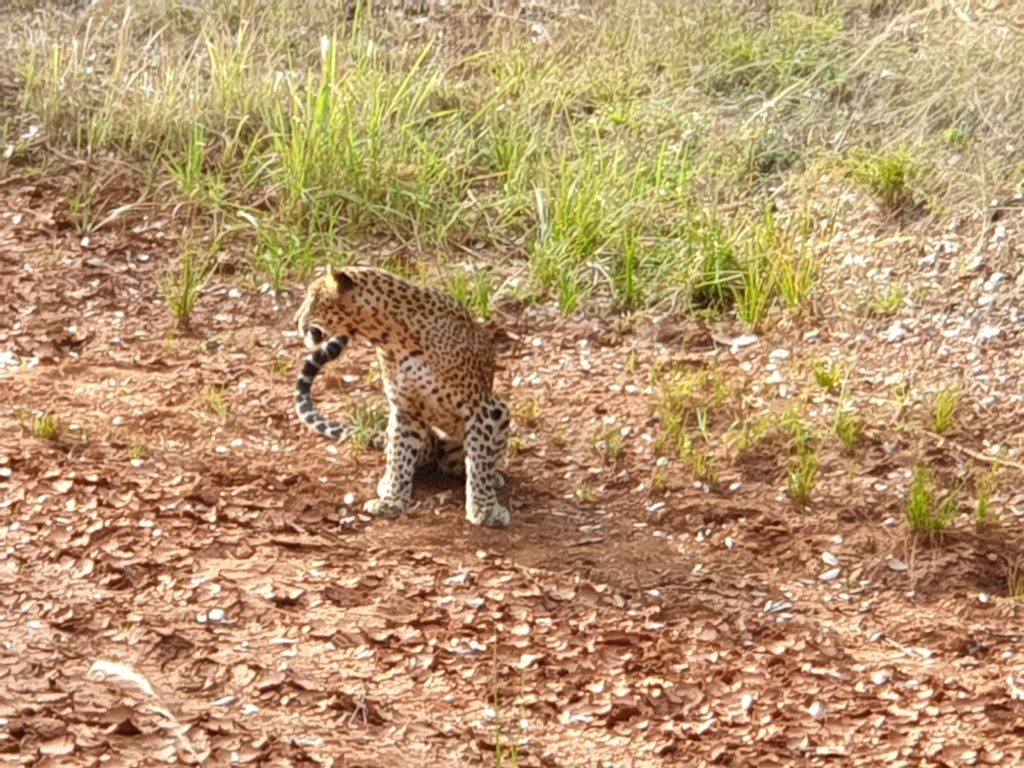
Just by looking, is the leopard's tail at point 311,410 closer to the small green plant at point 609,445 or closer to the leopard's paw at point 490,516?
the leopard's paw at point 490,516

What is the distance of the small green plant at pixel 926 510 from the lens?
6461 millimetres

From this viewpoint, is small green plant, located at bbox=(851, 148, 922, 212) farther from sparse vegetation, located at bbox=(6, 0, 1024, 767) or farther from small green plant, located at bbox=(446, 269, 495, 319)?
small green plant, located at bbox=(446, 269, 495, 319)

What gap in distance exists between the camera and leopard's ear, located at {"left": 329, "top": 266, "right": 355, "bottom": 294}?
649 cm

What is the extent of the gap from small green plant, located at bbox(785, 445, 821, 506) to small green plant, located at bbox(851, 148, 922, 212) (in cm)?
209

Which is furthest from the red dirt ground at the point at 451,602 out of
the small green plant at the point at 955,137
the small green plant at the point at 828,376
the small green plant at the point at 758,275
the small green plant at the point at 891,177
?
the small green plant at the point at 955,137

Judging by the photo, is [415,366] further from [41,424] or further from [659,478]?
[41,424]

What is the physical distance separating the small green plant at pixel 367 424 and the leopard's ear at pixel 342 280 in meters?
0.79

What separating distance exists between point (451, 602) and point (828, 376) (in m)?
2.21

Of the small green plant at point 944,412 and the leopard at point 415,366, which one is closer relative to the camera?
the leopard at point 415,366

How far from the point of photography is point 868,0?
10195mm

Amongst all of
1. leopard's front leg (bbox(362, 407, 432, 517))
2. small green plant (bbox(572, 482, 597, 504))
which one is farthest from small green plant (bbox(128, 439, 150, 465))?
small green plant (bbox(572, 482, 597, 504))

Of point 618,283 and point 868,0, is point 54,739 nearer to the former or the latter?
point 618,283

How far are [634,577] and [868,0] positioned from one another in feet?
16.3

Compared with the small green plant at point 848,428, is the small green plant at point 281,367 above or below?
below
